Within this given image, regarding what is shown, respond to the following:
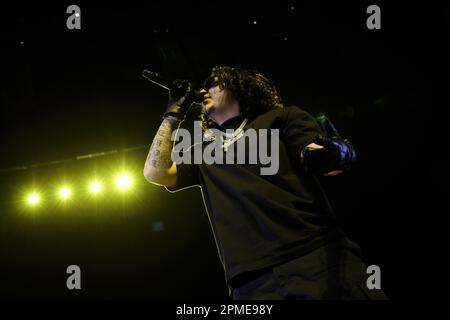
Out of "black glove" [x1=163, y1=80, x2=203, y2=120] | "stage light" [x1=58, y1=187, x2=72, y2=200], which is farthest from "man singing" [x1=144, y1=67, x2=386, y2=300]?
"stage light" [x1=58, y1=187, x2=72, y2=200]

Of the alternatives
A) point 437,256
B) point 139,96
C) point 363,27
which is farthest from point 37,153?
point 437,256

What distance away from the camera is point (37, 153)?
4.11 meters

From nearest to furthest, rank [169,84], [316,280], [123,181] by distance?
[316,280]
[169,84]
[123,181]

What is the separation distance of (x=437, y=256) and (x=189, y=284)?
2.78m

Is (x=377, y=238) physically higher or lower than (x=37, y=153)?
lower

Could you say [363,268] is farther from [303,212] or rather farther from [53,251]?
[53,251]

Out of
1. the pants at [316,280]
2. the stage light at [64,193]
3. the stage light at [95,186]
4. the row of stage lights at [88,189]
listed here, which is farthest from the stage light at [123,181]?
the pants at [316,280]

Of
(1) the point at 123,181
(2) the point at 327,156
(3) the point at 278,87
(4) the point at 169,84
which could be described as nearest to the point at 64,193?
(1) the point at 123,181

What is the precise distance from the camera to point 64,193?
4.60 metres

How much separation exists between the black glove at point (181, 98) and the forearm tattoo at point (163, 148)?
35 mm

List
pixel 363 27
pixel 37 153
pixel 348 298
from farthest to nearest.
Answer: pixel 37 153 < pixel 363 27 < pixel 348 298

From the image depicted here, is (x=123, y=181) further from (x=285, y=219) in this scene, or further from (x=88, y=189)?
(x=285, y=219)

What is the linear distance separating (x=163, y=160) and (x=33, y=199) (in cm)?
342

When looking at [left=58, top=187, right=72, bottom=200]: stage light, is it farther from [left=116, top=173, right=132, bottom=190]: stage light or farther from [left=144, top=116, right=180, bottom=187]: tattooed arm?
[left=144, top=116, right=180, bottom=187]: tattooed arm
